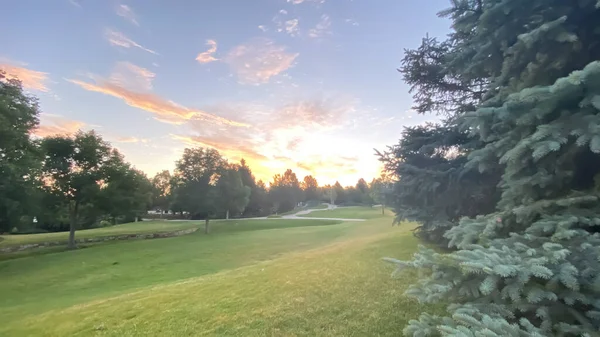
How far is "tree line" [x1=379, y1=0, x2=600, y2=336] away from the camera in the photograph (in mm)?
2432

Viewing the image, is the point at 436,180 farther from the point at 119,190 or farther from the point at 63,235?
the point at 63,235

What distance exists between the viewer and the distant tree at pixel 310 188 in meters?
86.9

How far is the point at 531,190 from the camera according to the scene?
3.64 meters

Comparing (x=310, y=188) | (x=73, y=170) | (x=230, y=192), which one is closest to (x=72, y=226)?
(x=73, y=170)

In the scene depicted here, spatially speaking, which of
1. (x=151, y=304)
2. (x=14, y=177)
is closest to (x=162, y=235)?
(x=14, y=177)

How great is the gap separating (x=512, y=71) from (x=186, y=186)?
29.8 meters

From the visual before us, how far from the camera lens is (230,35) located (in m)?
13.5

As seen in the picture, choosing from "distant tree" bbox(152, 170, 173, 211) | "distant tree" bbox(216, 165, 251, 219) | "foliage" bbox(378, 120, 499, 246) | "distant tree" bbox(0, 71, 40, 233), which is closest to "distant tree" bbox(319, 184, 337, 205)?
"distant tree" bbox(152, 170, 173, 211)

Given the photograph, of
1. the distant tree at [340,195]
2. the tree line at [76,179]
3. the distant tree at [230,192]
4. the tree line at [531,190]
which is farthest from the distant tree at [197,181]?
the distant tree at [340,195]

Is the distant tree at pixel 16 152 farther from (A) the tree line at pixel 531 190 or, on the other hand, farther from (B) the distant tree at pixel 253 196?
(B) the distant tree at pixel 253 196

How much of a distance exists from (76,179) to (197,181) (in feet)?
33.5

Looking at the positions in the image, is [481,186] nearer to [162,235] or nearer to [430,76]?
[430,76]

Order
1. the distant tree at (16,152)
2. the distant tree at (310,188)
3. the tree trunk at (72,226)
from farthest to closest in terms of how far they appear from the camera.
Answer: the distant tree at (310,188)
the tree trunk at (72,226)
the distant tree at (16,152)

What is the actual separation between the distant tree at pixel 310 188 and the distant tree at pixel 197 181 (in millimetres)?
55075
